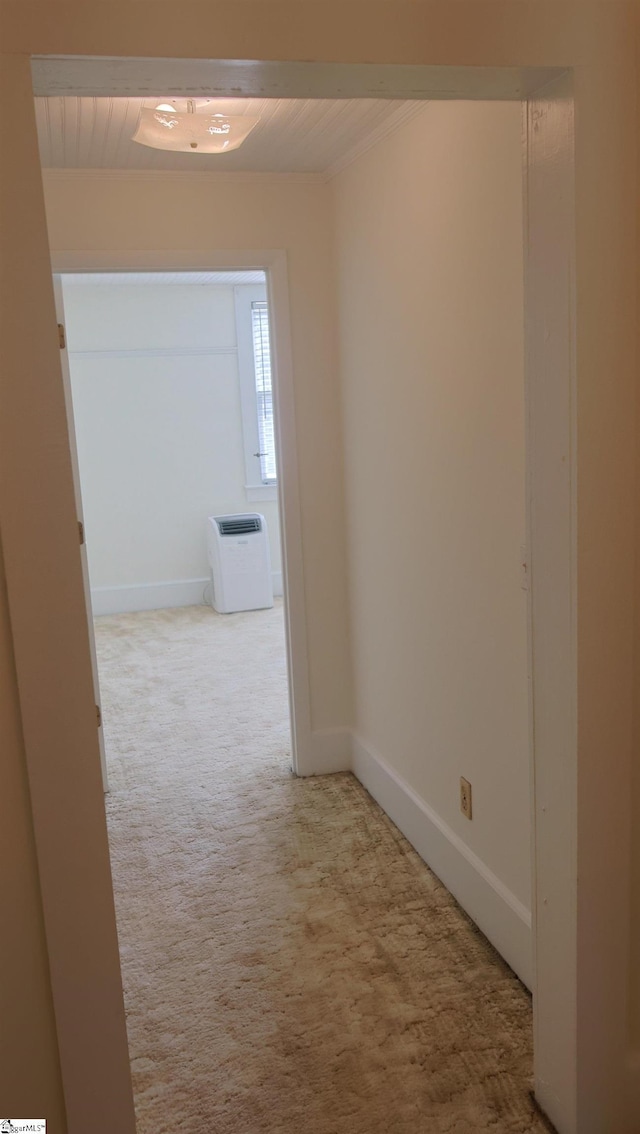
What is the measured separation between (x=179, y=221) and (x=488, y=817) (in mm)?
2418

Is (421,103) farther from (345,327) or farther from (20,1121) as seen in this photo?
(20,1121)

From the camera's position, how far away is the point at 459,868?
271cm

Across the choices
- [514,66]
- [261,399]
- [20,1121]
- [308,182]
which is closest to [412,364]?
[308,182]

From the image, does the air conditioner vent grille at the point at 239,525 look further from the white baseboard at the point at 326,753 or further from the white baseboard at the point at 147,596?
the white baseboard at the point at 326,753

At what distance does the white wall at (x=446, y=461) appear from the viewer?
2246 mm

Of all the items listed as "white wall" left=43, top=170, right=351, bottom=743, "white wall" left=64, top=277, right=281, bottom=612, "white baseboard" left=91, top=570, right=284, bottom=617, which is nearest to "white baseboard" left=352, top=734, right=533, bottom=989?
"white wall" left=43, top=170, right=351, bottom=743

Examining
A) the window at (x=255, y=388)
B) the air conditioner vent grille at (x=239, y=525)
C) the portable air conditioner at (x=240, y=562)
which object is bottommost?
the portable air conditioner at (x=240, y=562)

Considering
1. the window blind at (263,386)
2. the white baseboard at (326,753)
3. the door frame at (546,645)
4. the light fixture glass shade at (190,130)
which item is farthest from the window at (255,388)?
the door frame at (546,645)

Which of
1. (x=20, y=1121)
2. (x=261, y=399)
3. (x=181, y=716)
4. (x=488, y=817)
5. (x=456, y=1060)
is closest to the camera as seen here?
(x=20, y=1121)

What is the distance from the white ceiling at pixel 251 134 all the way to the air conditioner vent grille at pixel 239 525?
3.63m

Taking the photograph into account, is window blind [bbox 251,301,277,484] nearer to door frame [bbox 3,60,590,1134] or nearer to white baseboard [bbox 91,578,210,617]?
white baseboard [bbox 91,578,210,617]

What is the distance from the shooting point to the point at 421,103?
2.54 metres

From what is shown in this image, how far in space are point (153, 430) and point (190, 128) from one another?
14.3ft

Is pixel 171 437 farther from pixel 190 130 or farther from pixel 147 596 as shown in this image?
pixel 190 130
